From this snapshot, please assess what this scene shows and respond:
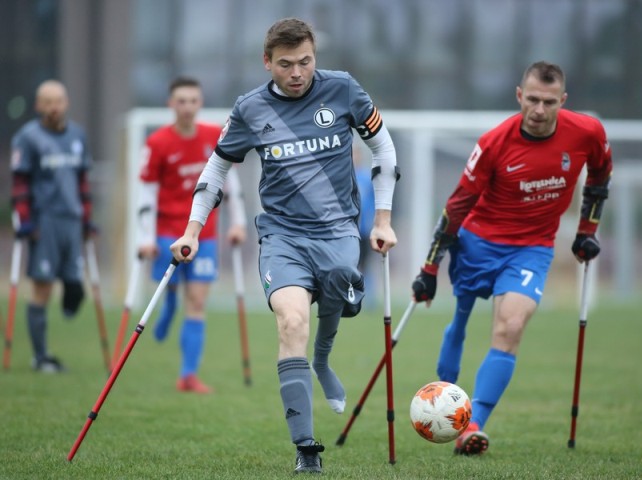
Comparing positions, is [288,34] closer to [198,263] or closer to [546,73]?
[546,73]

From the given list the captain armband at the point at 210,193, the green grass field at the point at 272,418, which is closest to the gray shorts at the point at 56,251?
the green grass field at the point at 272,418

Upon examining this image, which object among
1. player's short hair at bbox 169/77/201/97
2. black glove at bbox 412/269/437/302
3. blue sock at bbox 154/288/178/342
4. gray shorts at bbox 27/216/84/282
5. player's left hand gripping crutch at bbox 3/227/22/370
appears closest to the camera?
black glove at bbox 412/269/437/302

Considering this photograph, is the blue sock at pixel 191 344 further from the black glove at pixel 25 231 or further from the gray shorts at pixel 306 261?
the gray shorts at pixel 306 261

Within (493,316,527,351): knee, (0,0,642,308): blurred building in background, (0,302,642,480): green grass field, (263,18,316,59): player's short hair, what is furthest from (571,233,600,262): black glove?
(0,0,642,308): blurred building in background

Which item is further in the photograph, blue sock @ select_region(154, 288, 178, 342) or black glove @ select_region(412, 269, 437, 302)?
blue sock @ select_region(154, 288, 178, 342)

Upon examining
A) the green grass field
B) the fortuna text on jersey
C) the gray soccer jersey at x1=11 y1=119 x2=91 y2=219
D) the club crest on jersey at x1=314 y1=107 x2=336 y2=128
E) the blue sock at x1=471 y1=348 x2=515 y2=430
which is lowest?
the green grass field

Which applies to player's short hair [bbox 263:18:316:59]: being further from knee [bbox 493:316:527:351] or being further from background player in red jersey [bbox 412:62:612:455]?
knee [bbox 493:316:527:351]

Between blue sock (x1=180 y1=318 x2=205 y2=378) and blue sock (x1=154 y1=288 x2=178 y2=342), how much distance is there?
57 cm

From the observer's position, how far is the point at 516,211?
7.00 metres

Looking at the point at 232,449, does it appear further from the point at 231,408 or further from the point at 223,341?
the point at 223,341

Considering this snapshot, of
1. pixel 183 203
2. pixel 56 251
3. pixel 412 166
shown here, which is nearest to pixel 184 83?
pixel 183 203

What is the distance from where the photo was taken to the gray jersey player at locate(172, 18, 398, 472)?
19.4ft

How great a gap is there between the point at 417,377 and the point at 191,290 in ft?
7.55

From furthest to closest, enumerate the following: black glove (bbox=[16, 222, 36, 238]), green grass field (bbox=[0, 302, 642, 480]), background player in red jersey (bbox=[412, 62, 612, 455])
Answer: black glove (bbox=[16, 222, 36, 238]), background player in red jersey (bbox=[412, 62, 612, 455]), green grass field (bbox=[0, 302, 642, 480])
